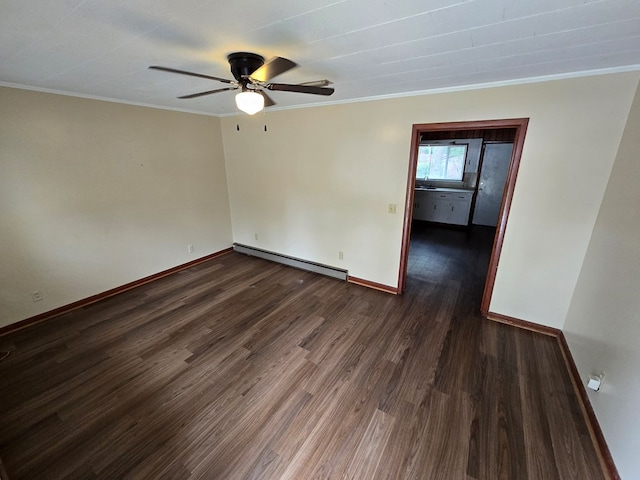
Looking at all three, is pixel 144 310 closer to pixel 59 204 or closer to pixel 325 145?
pixel 59 204

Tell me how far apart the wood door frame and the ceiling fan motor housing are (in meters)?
1.73

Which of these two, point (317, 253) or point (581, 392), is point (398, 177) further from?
point (581, 392)


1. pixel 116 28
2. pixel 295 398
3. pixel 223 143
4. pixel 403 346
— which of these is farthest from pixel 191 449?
pixel 223 143

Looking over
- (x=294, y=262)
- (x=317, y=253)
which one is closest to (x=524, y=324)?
(x=317, y=253)

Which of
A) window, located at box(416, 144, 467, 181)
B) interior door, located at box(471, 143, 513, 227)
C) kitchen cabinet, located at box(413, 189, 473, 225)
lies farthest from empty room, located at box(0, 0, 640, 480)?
window, located at box(416, 144, 467, 181)

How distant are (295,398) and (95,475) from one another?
1.15 meters

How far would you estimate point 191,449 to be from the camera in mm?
1528

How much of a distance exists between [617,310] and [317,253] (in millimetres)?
2951

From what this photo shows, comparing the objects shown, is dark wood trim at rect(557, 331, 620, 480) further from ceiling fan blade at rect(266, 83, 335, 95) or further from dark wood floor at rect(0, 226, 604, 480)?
ceiling fan blade at rect(266, 83, 335, 95)

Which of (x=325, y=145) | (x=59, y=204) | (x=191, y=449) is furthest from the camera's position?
(x=325, y=145)

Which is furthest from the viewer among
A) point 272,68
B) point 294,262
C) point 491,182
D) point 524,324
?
point 491,182

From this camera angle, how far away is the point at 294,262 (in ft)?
13.4

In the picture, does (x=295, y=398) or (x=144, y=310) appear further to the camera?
(x=144, y=310)

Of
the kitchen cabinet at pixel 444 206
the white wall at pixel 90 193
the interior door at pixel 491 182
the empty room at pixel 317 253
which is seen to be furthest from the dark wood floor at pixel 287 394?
the interior door at pixel 491 182
